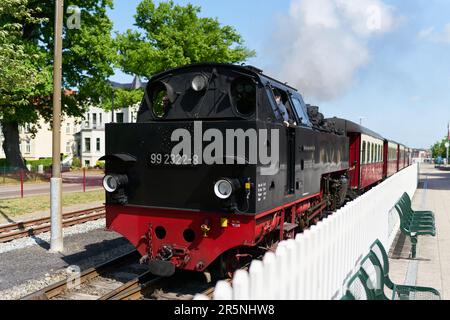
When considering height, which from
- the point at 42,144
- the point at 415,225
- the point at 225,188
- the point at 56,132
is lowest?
the point at 415,225

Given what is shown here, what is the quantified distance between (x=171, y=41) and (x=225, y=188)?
791 inches

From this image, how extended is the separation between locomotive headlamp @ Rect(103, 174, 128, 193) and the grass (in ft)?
27.4

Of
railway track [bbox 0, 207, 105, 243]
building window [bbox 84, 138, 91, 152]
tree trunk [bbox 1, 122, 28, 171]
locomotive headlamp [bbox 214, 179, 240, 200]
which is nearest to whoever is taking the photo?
Result: locomotive headlamp [bbox 214, 179, 240, 200]

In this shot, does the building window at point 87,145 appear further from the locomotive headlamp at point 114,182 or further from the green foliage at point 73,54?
the locomotive headlamp at point 114,182

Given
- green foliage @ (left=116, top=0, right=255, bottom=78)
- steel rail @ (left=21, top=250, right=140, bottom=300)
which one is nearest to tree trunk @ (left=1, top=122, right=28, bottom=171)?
green foliage @ (left=116, top=0, right=255, bottom=78)

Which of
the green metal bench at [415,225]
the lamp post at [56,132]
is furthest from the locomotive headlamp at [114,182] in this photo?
the green metal bench at [415,225]

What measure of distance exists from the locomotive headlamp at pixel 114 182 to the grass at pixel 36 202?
8.36m

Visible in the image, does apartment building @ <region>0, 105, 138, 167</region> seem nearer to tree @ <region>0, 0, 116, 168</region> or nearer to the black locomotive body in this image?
tree @ <region>0, 0, 116, 168</region>

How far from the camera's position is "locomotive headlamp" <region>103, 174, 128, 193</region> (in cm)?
596

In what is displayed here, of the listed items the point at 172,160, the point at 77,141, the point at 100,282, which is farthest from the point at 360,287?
the point at 77,141

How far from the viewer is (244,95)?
240 inches

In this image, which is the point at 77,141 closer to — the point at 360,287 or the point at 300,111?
the point at 300,111

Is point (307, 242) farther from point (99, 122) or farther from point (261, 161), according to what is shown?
point (99, 122)

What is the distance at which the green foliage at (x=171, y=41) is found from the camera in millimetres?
22750
